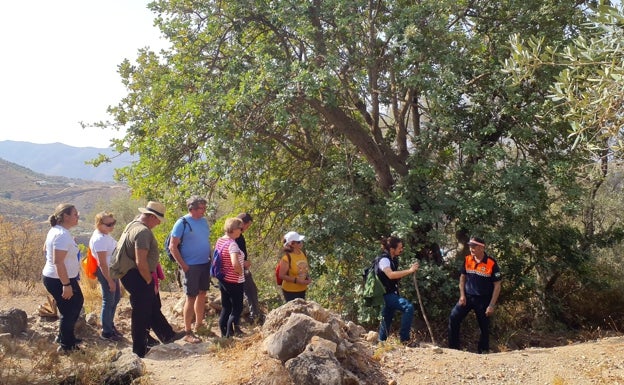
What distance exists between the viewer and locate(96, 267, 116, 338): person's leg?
6512mm

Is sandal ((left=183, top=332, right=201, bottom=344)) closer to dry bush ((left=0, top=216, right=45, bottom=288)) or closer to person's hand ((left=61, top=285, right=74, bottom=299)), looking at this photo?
person's hand ((left=61, top=285, right=74, bottom=299))

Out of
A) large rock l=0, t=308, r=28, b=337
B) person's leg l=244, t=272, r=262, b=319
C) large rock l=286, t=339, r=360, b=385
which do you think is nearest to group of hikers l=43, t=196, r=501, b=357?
large rock l=0, t=308, r=28, b=337

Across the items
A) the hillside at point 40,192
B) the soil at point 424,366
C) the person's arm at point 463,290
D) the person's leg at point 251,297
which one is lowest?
the soil at point 424,366

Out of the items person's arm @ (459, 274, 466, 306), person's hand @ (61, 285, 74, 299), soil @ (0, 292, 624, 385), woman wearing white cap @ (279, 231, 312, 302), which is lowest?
soil @ (0, 292, 624, 385)

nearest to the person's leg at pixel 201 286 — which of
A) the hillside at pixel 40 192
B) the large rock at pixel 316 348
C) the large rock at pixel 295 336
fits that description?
the large rock at pixel 316 348

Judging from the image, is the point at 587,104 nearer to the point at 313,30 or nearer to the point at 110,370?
the point at 313,30

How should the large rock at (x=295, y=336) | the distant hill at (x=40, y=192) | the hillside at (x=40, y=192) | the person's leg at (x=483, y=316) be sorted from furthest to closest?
the hillside at (x=40, y=192)
the distant hill at (x=40, y=192)
the person's leg at (x=483, y=316)
the large rock at (x=295, y=336)

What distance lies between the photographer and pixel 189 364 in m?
5.21

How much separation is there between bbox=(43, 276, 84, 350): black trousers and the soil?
102 cm

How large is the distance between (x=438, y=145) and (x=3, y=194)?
6640cm

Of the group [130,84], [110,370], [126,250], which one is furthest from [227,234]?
[130,84]

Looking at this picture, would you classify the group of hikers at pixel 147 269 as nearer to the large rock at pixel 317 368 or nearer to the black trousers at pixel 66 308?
the black trousers at pixel 66 308

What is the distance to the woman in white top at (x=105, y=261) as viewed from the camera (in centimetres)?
632

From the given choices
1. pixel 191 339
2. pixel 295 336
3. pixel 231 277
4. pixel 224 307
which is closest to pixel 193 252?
pixel 231 277
